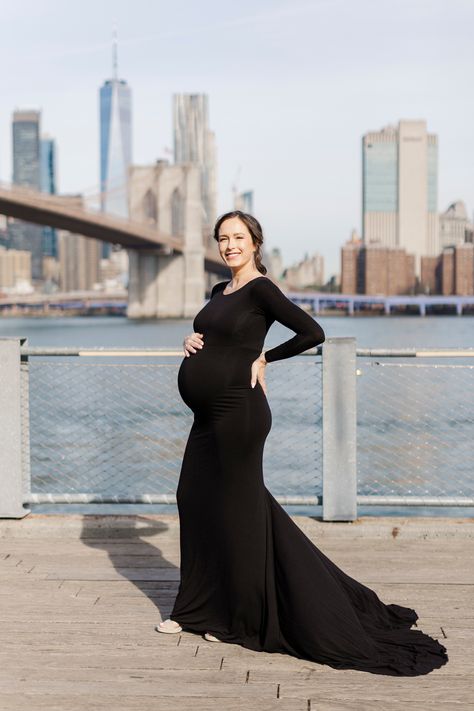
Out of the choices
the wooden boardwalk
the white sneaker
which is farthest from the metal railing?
the white sneaker

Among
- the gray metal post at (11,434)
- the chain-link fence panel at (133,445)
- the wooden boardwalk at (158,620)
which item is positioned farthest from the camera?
the chain-link fence panel at (133,445)

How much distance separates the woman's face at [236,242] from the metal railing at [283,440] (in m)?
1.59

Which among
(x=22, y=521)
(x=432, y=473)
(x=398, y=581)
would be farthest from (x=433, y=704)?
(x=432, y=473)

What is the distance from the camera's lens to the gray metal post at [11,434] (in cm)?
482

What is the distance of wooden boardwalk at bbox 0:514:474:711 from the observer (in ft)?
9.02

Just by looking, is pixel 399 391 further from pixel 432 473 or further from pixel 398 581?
pixel 398 581

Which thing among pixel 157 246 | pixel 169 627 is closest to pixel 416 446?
pixel 169 627

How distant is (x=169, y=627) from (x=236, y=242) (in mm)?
1297

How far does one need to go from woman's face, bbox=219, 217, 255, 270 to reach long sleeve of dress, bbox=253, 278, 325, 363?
0.10 metres

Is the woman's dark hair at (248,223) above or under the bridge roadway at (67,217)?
under

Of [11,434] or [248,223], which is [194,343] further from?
[11,434]

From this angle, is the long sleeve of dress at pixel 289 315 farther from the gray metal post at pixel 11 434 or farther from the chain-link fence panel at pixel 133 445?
the chain-link fence panel at pixel 133 445

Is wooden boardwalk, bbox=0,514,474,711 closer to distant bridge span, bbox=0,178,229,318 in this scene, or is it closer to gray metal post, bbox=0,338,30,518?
gray metal post, bbox=0,338,30,518

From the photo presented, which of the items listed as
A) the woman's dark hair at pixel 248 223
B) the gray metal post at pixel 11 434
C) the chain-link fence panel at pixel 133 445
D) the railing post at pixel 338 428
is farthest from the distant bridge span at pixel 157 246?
the woman's dark hair at pixel 248 223
